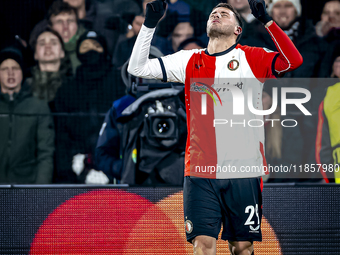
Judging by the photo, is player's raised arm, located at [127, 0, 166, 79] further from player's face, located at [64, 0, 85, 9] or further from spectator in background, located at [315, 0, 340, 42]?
spectator in background, located at [315, 0, 340, 42]

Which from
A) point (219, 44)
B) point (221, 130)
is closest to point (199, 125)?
point (221, 130)

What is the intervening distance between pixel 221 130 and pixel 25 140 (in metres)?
1.94

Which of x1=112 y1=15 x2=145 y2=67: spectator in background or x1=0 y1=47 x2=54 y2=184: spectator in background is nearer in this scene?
x1=0 y1=47 x2=54 y2=184: spectator in background

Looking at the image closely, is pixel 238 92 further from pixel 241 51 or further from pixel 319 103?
pixel 319 103

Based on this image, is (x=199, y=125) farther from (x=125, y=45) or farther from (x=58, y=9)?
(x=58, y=9)

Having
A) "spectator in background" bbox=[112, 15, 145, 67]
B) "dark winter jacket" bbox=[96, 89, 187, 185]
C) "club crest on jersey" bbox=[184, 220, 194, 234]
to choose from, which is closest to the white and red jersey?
"club crest on jersey" bbox=[184, 220, 194, 234]

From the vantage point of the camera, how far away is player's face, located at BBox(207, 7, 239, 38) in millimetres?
2150

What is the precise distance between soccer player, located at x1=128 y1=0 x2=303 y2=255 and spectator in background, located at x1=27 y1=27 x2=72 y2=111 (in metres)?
1.52

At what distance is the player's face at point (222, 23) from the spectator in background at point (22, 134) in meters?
1.82

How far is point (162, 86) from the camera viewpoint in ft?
10.2

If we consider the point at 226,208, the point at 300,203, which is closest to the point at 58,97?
the point at 226,208

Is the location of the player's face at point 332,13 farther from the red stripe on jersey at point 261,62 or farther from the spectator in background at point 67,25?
the spectator in background at point 67,25

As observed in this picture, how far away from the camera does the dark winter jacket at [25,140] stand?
10.5ft

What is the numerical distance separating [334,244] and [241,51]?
4.82 ft
